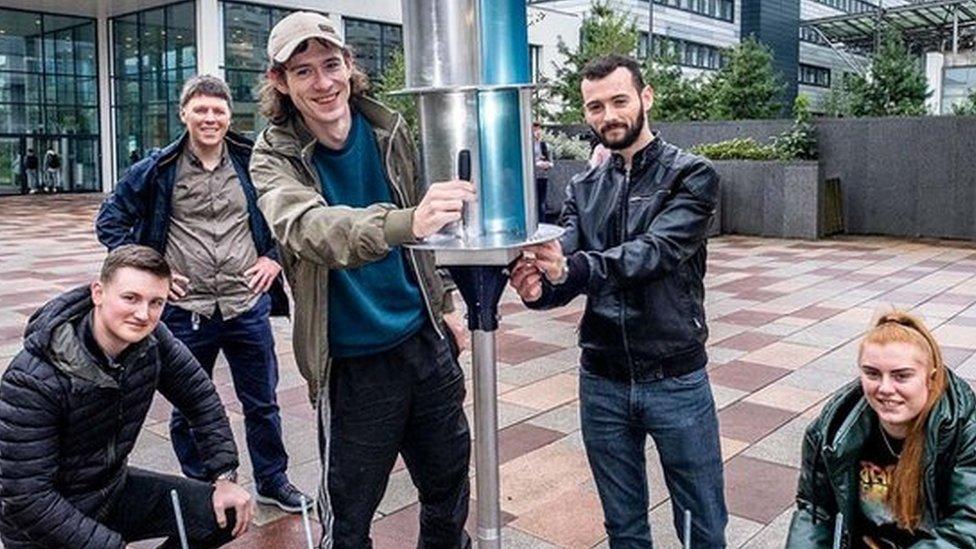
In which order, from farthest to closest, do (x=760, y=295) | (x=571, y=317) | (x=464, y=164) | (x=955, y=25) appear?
(x=955, y=25)
(x=760, y=295)
(x=571, y=317)
(x=464, y=164)

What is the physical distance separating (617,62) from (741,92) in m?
27.1

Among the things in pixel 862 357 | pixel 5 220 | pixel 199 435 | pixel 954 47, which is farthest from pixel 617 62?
pixel 954 47

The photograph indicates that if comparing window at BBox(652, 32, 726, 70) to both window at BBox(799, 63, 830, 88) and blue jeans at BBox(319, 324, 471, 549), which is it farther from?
blue jeans at BBox(319, 324, 471, 549)

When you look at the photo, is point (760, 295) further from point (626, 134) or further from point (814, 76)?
point (814, 76)

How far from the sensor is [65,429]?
2.93m

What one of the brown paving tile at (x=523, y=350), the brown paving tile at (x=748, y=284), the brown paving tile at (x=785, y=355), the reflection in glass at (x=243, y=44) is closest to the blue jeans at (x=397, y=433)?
the brown paving tile at (x=523, y=350)

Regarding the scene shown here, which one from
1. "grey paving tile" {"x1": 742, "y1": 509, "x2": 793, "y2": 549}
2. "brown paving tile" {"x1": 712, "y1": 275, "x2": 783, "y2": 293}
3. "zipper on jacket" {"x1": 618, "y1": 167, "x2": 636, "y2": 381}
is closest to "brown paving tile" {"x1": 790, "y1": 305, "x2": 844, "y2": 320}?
"brown paving tile" {"x1": 712, "y1": 275, "x2": 783, "y2": 293}

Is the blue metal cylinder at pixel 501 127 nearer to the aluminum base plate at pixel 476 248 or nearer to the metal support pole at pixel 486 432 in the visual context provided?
the aluminum base plate at pixel 476 248

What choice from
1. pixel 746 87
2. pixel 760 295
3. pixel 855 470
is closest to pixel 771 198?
pixel 760 295

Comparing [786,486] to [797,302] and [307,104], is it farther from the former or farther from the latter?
[797,302]

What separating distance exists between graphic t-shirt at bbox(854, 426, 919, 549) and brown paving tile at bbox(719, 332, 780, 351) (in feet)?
16.3

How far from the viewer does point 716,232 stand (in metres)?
16.4

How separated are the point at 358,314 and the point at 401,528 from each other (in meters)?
1.78

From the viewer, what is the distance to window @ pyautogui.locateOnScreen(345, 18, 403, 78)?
104 ft
